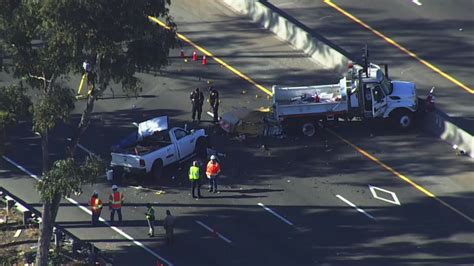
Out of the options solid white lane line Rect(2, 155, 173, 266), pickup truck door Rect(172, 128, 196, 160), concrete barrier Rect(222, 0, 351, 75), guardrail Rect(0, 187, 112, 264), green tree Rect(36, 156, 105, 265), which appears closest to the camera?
green tree Rect(36, 156, 105, 265)

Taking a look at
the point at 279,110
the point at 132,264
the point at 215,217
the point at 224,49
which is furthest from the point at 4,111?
the point at 224,49

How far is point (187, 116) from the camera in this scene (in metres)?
50.8

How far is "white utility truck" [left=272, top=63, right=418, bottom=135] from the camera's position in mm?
48656

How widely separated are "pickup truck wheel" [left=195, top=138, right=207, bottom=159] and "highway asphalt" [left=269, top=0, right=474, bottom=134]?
33.8 ft

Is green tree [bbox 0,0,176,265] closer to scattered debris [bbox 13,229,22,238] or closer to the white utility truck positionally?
scattered debris [bbox 13,229,22,238]

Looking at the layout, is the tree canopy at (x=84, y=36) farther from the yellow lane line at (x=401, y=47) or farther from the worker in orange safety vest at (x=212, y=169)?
the yellow lane line at (x=401, y=47)

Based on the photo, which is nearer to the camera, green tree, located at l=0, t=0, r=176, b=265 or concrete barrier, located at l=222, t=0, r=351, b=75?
green tree, located at l=0, t=0, r=176, b=265

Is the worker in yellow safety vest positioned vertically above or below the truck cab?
below

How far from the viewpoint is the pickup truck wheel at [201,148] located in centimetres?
4769

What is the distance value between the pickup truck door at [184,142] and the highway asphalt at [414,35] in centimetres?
1084

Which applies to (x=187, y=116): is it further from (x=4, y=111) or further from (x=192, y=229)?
(x=4, y=111)

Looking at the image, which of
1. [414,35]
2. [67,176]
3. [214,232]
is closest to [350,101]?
[414,35]

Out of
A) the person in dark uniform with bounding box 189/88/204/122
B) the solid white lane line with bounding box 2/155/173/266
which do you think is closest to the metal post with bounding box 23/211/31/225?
the solid white lane line with bounding box 2/155/173/266

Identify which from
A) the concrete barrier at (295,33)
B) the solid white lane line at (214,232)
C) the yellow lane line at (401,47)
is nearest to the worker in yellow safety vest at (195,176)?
the solid white lane line at (214,232)
